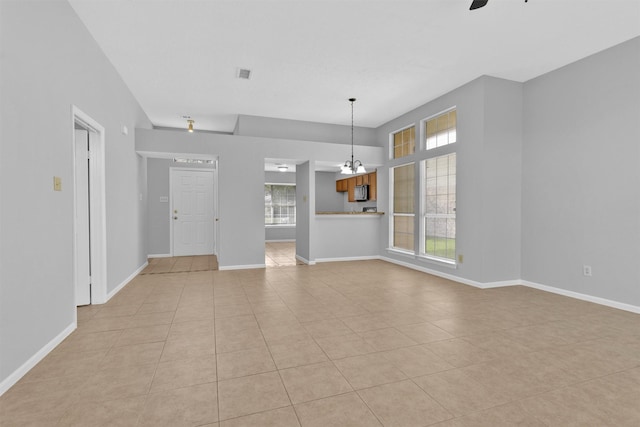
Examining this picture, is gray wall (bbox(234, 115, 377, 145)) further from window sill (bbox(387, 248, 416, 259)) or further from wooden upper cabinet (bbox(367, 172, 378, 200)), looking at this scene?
window sill (bbox(387, 248, 416, 259))

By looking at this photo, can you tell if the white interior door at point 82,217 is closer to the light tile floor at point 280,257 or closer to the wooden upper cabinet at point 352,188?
the light tile floor at point 280,257

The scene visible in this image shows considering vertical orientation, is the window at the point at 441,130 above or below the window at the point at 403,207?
above

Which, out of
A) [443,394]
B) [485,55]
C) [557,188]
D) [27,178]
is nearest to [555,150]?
[557,188]

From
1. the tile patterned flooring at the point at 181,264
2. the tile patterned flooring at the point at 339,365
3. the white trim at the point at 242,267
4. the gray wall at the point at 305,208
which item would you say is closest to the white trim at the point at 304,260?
the gray wall at the point at 305,208

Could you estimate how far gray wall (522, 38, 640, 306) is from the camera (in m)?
3.49

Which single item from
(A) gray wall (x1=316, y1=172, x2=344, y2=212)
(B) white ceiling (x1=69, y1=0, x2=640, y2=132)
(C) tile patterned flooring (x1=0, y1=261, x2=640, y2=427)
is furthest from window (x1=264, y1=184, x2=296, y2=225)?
(C) tile patterned flooring (x1=0, y1=261, x2=640, y2=427)

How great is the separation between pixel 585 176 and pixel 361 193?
222 inches

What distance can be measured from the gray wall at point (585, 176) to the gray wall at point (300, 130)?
3.42 metres

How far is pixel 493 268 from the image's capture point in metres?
4.56

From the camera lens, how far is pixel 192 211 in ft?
24.9

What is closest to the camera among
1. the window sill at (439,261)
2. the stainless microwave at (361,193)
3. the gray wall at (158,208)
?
the window sill at (439,261)

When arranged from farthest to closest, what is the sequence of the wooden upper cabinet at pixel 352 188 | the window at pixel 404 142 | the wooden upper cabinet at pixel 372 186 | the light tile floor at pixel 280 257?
the wooden upper cabinet at pixel 352 188
the wooden upper cabinet at pixel 372 186
the light tile floor at pixel 280 257
the window at pixel 404 142

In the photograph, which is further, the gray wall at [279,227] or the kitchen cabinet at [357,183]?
the gray wall at [279,227]

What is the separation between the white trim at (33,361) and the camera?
6.41 ft
